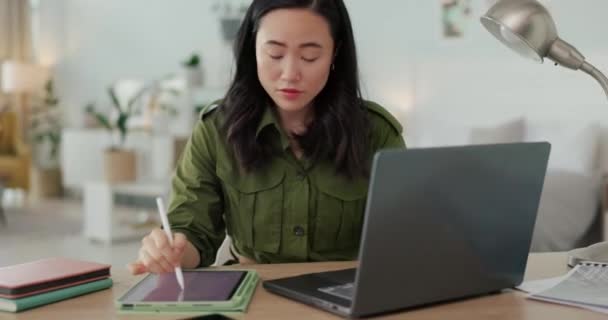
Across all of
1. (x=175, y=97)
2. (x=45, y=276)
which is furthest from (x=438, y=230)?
(x=175, y=97)

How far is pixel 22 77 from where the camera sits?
284 inches

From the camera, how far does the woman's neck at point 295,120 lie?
1522 mm

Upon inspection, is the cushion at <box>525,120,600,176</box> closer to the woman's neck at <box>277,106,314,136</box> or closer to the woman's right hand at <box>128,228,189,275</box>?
the woman's neck at <box>277,106,314,136</box>

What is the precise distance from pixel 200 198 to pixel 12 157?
5.38 m

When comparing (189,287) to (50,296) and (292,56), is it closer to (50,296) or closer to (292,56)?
(50,296)

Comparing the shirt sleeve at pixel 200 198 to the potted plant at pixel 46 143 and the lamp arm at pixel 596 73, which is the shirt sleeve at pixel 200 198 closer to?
the lamp arm at pixel 596 73

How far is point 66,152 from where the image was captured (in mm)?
7035

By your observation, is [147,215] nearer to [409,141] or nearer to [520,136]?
[409,141]

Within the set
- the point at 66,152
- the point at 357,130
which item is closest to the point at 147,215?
the point at 66,152

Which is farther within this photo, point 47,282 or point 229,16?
point 229,16

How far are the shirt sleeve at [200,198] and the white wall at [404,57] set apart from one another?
162cm

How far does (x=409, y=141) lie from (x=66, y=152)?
3696 mm

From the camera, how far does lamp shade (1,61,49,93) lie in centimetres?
706

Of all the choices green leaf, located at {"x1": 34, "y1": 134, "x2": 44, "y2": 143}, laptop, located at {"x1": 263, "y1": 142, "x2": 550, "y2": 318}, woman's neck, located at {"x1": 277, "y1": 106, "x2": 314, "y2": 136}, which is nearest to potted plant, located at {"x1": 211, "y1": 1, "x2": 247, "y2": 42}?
green leaf, located at {"x1": 34, "y1": 134, "x2": 44, "y2": 143}
